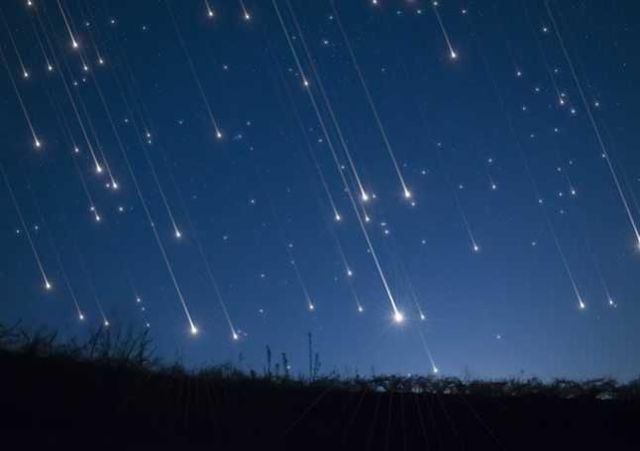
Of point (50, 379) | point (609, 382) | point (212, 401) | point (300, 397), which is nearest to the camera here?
point (50, 379)

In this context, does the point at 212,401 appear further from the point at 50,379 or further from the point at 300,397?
the point at 50,379

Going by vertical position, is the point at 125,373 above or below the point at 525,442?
above

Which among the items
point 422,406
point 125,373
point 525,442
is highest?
point 125,373

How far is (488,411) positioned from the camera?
6445 mm

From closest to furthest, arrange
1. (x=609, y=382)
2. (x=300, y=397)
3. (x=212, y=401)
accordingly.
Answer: (x=212, y=401), (x=300, y=397), (x=609, y=382)

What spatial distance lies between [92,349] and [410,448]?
9.71ft

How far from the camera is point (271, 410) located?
19.8 ft

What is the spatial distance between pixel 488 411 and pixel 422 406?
0.67 meters

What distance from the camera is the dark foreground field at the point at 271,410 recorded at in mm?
5336

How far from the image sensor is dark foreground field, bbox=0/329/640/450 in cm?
534

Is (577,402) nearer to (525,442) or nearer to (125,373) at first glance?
(525,442)

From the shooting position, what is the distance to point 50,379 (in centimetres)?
542

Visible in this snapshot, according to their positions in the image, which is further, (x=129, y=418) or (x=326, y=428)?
(x=326, y=428)

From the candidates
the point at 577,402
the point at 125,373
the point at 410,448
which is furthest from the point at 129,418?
the point at 577,402
